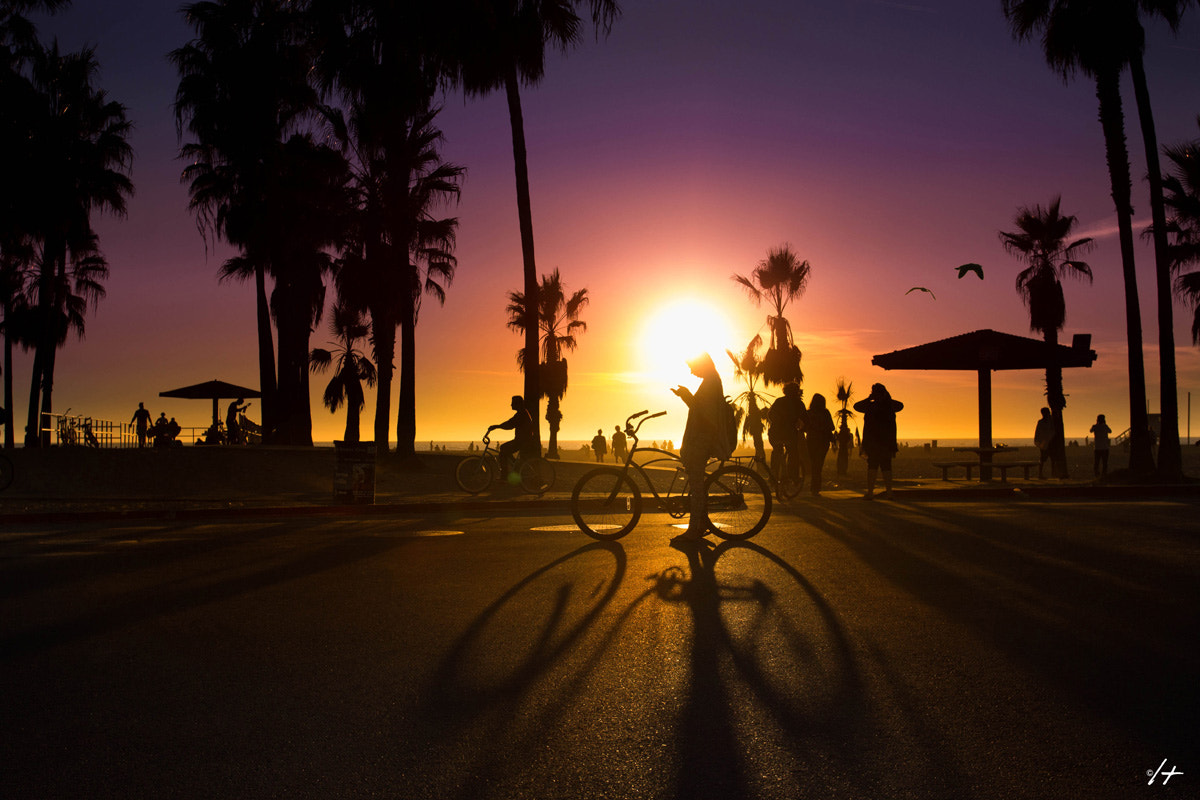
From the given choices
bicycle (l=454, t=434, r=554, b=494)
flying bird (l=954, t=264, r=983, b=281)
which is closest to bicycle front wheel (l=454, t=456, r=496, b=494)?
bicycle (l=454, t=434, r=554, b=494)

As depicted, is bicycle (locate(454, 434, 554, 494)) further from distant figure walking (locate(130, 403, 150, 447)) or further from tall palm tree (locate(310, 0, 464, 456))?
distant figure walking (locate(130, 403, 150, 447))

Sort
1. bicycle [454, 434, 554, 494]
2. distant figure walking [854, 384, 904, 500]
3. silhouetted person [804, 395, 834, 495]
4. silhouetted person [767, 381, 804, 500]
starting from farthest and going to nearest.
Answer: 1. bicycle [454, 434, 554, 494]
2. silhouetted person [804, 395, 834, 495]
3. silhouetted person [767, 381, 804, 500]
4. distant figure walking [854, 384, 904, 500]

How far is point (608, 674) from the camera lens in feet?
16.0

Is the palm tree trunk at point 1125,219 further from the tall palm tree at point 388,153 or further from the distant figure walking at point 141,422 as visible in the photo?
the distant figure walking at point 141,422

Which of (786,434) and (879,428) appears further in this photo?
(786,434)

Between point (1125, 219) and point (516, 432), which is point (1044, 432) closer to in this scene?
point (1125, 219)

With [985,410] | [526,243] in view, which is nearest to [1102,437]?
[985,410]

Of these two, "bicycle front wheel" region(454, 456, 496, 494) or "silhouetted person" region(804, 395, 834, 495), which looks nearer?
"silhouetted person" region(804, 395, 834, 495)

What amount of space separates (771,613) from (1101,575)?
3240 mm

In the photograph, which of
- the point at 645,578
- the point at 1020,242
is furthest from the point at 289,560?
the point at 1020,242

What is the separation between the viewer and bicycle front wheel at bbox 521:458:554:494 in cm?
1953

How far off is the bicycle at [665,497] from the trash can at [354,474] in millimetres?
6201

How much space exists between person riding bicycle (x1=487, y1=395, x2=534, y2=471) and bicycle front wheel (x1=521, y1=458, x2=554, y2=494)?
420 mm

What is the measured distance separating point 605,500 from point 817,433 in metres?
8.64
